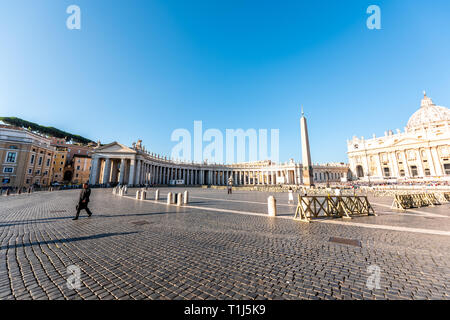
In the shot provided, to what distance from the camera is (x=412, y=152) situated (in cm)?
5597

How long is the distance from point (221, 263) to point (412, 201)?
55.9 feet

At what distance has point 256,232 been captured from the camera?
6598mm

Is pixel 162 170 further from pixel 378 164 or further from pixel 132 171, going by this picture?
pixel 378 164

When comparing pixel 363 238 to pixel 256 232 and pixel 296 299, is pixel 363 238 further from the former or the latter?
pixel 296 299

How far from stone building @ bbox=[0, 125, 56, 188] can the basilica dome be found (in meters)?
125

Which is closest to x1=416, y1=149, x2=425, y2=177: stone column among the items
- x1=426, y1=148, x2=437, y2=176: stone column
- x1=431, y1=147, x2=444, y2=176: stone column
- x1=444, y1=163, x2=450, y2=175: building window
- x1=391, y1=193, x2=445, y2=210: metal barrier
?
x1=426, y1=148, x2=437, y2=176: stone column

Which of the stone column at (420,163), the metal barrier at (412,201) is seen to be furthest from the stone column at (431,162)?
the metal barrier at (412,201)

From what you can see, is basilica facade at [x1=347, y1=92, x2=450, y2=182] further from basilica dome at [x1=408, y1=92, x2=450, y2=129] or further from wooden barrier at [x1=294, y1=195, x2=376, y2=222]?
wooden barrier at [x1=294, y1=195, x2=376, y2=222]

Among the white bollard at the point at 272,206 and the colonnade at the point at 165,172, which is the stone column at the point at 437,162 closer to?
the colonnade at the point at 165,172

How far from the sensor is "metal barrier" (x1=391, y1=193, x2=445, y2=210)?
40.4 feet

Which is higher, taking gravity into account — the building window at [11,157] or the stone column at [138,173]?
the building window at [11,157]
